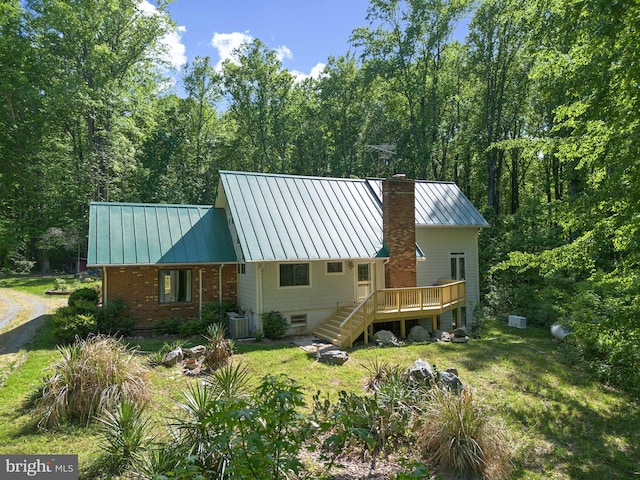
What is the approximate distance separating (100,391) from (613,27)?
388 inches

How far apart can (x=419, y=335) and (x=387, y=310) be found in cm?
149

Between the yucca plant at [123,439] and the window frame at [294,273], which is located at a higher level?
the window frame at [294,273]

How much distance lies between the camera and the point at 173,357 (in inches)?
388

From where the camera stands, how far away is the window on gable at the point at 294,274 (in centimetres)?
1429

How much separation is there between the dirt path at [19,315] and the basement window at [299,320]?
8.45 metres

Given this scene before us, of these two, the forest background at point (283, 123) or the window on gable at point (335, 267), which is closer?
the window on gable at point (335, 267)

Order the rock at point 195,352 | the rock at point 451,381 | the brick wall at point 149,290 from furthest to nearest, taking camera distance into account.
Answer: the brick wall at point 149,290, the rock at point 195,352, the rock at point 451,381

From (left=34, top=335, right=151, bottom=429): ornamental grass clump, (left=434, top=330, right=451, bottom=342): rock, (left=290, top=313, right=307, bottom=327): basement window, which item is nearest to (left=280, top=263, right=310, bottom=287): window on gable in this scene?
(left=290, top=313, right=307, bottom=327): basement window

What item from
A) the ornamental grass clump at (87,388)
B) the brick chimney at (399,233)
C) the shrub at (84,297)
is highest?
the brick chimney at (399,233)

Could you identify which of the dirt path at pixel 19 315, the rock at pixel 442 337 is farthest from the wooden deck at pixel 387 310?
the dirt path at pixel 19 315

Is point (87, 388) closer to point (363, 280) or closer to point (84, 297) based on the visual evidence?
point (84, 297)

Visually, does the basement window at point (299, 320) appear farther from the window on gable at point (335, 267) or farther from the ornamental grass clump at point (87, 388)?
the ornamental grass clump at point (87, 388)

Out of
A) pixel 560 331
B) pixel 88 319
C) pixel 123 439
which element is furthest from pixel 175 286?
pixel 560 331

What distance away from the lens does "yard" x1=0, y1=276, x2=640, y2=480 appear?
6.55 metres
